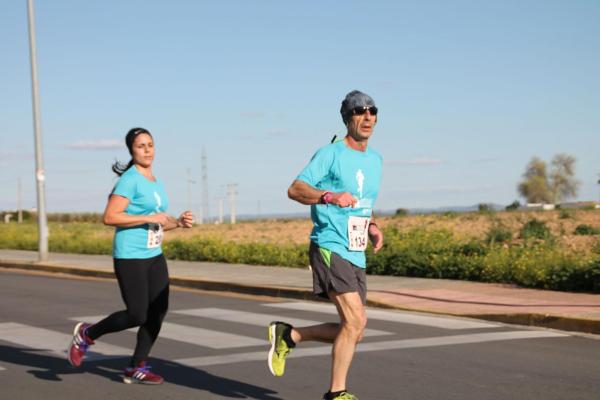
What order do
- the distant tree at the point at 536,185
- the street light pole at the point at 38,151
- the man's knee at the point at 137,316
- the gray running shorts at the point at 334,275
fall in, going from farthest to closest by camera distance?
1. the distant tree at the point at 536,185
2. the street light pole at the point at 38,151
3. the man's knee at the point at 137,316
4. the gray running shorts at the point at 334,275

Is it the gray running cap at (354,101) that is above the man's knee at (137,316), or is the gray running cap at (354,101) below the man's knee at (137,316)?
above

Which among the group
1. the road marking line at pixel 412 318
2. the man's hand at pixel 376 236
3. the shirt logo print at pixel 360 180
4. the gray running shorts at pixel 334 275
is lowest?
the road marking line at pixel 412 318

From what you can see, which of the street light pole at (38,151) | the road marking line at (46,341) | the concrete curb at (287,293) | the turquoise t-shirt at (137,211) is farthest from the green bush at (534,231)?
the turquoise t-shirt at (137,211)

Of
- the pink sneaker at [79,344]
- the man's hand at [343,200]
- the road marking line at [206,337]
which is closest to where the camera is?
the man's hand at [343,200]

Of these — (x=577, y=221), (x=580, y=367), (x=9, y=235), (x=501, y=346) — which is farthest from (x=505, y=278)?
(x=577, y=221)

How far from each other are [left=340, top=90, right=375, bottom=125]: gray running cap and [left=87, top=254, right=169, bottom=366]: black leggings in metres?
2.11

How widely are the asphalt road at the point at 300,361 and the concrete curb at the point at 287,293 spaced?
25cm

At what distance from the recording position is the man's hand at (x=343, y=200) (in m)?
5.83

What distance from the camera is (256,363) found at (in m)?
8.53

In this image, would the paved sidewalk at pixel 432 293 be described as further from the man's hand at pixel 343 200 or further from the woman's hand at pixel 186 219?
the man's hand at pixel 343 200

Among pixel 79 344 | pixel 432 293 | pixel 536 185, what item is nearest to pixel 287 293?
pixel 432 293

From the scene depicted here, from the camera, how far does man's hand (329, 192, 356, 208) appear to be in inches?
230

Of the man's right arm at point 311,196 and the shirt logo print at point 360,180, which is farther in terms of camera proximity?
the shirt logo print at point 360,180

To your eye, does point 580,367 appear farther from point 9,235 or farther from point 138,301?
point 9,235
